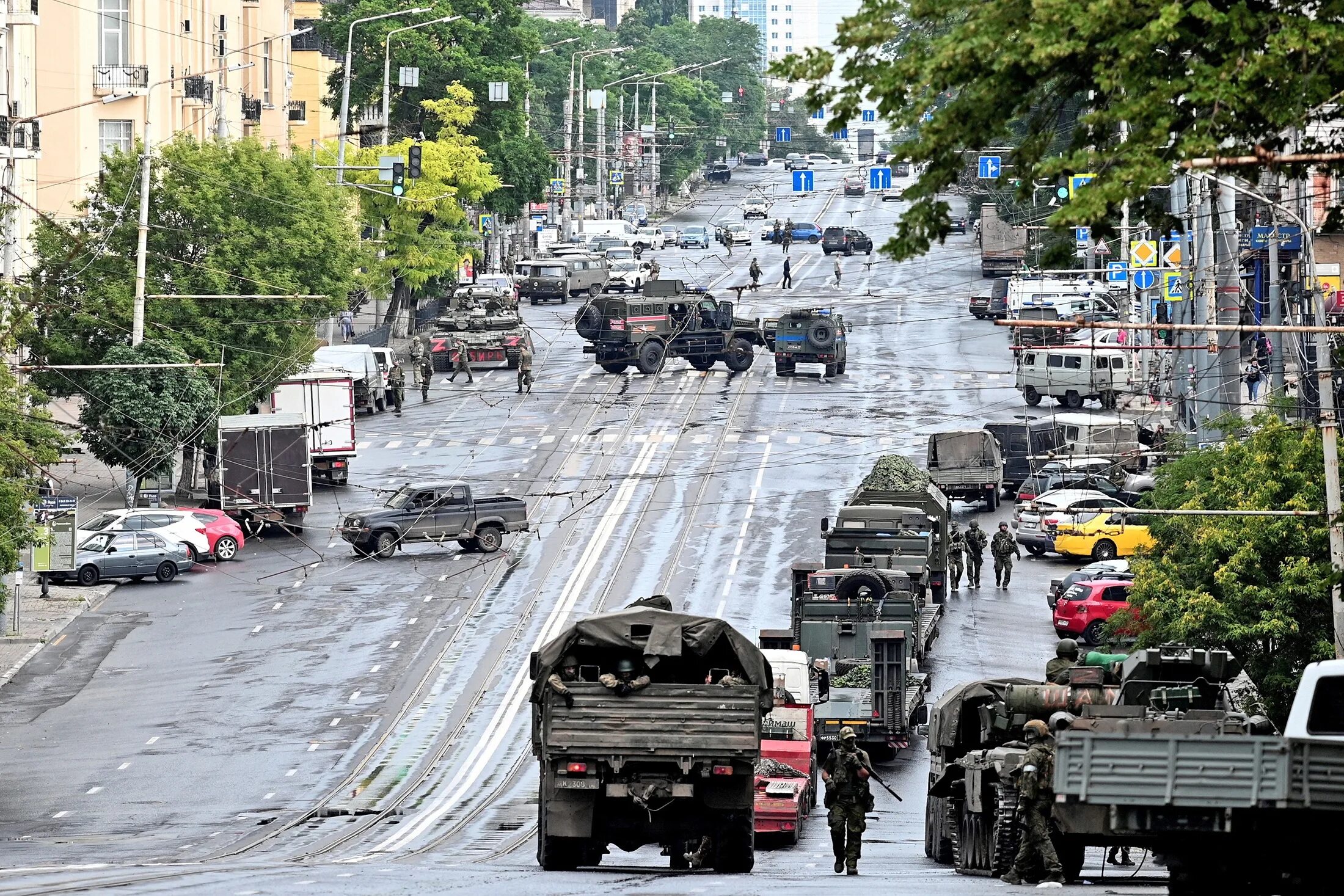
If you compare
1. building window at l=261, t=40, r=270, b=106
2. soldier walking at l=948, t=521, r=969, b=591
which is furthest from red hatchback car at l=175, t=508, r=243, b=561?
building window at l=261, t=40, r=270, b=106

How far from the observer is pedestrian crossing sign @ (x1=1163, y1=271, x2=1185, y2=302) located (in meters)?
53.3

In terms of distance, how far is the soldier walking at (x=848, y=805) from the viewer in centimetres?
2277

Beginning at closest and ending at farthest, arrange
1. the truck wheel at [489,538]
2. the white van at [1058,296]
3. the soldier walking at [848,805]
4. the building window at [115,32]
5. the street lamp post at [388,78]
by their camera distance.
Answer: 1. the soldier walking at [848,805]
2. the truck wheel at [489,538]
3. the building window at [115,32]
4. the white van at [1058,296]
5. the street lamp post at [388,78]

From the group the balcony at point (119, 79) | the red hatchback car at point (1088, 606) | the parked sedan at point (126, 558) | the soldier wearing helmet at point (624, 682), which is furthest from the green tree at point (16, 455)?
the balcony at point (119, 79)

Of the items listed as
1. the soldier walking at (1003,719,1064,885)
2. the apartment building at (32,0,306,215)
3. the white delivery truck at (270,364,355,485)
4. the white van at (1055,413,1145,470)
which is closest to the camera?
the soldier walking at (1003,719,1064,885)

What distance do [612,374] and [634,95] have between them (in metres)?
88.3

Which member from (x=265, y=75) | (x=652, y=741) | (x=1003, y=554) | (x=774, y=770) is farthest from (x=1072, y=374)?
(x=652, y=741)

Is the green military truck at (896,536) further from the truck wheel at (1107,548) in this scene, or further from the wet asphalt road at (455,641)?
the truck wheel at (1107,548)

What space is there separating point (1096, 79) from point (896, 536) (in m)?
28.5

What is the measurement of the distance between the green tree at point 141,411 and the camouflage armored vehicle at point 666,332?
1937 centimetres

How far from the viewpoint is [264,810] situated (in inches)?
1201

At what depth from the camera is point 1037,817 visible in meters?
20.1

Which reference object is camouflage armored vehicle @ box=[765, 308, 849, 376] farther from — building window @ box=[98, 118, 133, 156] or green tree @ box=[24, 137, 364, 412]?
building window @ box=[98, 118, 133, 156]

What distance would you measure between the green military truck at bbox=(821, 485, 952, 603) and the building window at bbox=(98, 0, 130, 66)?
34201 millimetres
